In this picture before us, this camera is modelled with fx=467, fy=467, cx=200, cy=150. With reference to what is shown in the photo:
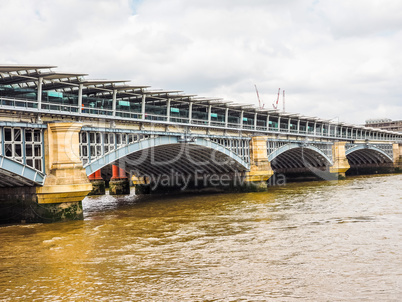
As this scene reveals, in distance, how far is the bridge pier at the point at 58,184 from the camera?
24.3 metres

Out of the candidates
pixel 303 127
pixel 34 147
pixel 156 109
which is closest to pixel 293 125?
pixel 303 127

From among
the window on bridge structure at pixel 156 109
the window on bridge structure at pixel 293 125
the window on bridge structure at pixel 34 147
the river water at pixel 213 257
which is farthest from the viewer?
the window on bridge structure at pixel 293 125

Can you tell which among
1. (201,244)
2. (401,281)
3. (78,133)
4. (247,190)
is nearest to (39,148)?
(78,133)

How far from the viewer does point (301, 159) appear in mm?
62000

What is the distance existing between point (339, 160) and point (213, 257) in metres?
50.2

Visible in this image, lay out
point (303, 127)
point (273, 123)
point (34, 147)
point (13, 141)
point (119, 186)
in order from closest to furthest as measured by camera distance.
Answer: point (13, 141) < point (34, 147) < point (119, 186) < point (273, 123) < point (303, 127)

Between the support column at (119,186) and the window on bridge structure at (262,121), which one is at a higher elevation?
the window on bridge structure at (262,121)

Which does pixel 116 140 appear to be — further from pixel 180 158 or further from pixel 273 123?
pixel 273 123

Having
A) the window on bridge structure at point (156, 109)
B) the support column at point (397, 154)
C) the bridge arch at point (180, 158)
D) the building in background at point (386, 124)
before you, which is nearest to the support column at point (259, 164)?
the bridge arch at point (180, 158)

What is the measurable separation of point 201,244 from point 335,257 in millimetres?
5389

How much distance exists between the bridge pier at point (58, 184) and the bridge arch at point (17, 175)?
41 centimetres

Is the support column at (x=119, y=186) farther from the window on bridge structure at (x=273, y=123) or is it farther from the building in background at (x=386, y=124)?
the building in background at (x=386, y=124)

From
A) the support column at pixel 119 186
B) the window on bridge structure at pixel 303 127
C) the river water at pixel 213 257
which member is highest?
the window on bridge structure at pixel 303 127

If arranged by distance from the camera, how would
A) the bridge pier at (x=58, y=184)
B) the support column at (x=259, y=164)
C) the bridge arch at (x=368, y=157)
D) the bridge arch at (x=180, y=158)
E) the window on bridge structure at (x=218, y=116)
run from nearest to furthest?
the bridge pier at (x=58, y=184) < the bridge arch at (x=180, y=158) < the window on bridge structure at (x=218, y=116) < the support column at (x=259, y=164) < the bridge arch at (x=368, y=157)
